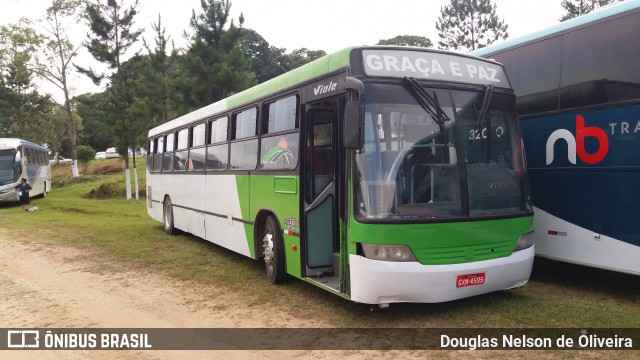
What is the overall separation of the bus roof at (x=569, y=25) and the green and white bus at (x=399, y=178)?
1.53m

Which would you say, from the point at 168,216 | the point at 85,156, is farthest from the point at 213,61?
the point at 85,156

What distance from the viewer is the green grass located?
560cm

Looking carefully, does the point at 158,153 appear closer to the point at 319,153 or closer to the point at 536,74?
the point at 319,153

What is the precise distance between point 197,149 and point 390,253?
676cm

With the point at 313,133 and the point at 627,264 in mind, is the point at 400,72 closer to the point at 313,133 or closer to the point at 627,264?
the point at 313,133

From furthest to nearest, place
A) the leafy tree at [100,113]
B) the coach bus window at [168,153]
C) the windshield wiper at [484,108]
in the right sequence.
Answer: the leafy tree at [100,113] < the coach bus window at [168,153] < the windshield wiper at [484,108]

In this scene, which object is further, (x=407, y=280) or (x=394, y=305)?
(x=394, y=305)

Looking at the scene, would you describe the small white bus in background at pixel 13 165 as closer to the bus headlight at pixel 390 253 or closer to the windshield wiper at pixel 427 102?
the bus headlight at pixel 390 253

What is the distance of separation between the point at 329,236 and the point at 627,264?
12.1ft

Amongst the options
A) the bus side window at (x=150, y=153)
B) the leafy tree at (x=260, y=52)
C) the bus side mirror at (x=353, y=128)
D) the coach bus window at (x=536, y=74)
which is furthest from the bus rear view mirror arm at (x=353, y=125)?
the leafy tree at (x=260, y=52)

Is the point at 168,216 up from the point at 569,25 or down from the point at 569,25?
down

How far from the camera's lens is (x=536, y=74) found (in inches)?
287

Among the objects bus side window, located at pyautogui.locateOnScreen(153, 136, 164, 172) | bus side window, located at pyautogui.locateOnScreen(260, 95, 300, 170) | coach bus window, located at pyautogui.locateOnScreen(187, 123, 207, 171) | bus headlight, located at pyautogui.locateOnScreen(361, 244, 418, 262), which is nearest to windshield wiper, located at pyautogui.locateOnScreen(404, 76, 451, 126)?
bus headlight, located at pyautogui.locateOnScreen(361, 244, 418, 262)

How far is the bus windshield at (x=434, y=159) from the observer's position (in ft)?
17.1
